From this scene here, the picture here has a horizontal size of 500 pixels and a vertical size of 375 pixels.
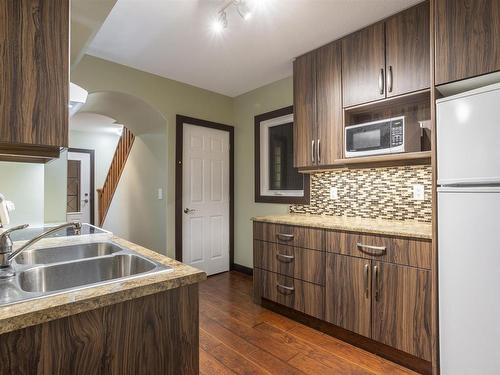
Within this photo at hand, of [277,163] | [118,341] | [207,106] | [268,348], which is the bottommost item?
[268,348]

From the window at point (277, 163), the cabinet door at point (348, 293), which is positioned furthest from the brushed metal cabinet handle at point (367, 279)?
the window at point (277, 163)

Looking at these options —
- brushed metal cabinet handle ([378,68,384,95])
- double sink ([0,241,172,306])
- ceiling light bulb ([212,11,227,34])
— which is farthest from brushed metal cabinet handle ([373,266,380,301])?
ceiling light bulb ([212,11,227,34])

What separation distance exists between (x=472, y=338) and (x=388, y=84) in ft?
5.77

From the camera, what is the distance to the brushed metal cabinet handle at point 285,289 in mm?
2508

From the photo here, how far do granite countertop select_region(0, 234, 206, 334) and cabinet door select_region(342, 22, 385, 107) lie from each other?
201cm

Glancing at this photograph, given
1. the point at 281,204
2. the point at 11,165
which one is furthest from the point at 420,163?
the point at 11,165

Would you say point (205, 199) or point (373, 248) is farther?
point (205, 199)

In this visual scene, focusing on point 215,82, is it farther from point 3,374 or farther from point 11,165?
point 3,374

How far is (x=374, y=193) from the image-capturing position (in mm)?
2586

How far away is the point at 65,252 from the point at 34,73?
40.9 inches

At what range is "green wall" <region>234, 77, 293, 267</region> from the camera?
3.64 m

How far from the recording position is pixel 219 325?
2461mm

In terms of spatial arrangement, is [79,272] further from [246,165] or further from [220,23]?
[246,165]

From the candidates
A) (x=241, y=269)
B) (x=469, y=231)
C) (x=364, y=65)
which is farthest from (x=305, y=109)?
(x=241, y=269)
